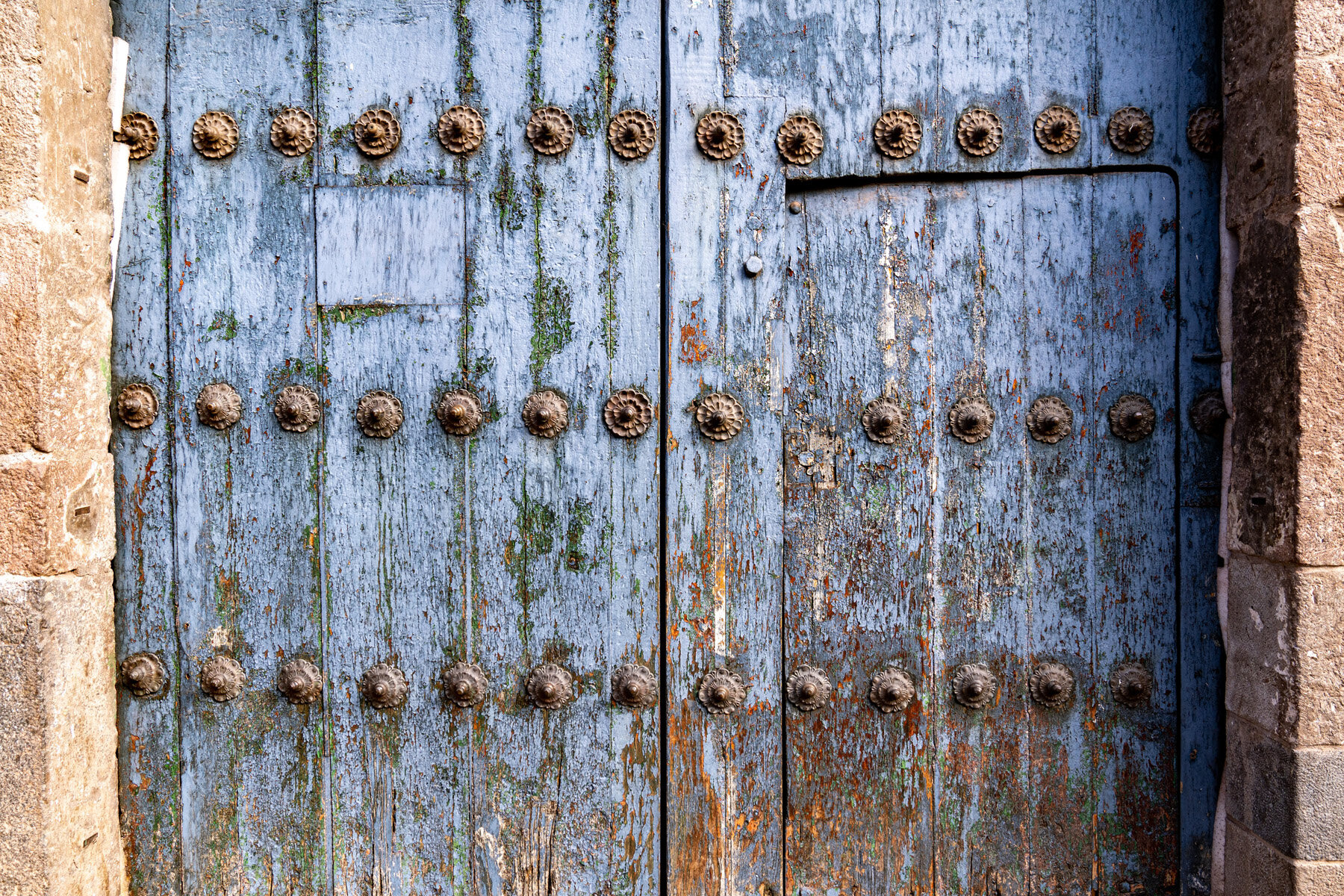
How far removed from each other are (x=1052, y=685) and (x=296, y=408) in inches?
59.7

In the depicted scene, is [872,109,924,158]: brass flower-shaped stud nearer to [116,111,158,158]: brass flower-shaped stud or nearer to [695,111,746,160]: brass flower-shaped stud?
[695,111,746,160]: brass flower-shaped stud

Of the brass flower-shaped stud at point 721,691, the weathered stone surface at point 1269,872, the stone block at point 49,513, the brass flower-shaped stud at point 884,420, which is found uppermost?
the brass flower-shaped stud at point 884,420

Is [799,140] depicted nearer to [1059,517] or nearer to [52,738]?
[1059,517]

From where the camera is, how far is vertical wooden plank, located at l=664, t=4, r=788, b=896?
4.51 ft

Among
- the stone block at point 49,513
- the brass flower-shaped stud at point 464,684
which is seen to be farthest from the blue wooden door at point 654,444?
the stone block at point 49,513

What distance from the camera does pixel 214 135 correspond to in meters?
1.39

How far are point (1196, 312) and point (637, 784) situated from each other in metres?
1.38

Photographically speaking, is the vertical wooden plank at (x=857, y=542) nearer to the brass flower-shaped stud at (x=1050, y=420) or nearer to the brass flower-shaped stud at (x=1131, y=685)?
the brass flower-shaped stud at (x=1050, y=420)

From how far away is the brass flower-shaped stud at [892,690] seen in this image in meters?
1.36

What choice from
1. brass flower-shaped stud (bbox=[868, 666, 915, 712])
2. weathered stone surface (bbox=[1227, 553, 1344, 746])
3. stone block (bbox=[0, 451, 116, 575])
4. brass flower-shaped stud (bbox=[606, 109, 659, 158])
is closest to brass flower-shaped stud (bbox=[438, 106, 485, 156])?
brass flower-shaped stud (bbox=[606, 109, 659, 158])

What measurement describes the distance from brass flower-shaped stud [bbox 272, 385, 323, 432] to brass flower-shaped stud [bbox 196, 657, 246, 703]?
46 centimetres

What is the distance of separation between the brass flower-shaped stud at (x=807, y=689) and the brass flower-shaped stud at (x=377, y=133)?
128 centimetres

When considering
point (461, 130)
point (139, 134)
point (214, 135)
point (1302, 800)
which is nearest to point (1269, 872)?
point (1302, 800)

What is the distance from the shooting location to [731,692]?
4.46ft
